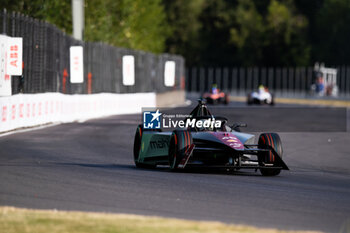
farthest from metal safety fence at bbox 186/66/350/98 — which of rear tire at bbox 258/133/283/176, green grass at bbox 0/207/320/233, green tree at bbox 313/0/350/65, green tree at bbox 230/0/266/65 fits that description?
green grass at bbox 0/207/320/233

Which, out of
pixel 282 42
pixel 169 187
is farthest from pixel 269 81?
pixel 169 187

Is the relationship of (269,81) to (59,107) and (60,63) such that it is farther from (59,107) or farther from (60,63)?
(59,107)

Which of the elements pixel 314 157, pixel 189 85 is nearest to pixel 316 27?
pixel 189 85

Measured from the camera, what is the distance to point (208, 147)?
50.0ft

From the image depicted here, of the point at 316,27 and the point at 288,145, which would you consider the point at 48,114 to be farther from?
the point at 316,27

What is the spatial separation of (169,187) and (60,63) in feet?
65.9

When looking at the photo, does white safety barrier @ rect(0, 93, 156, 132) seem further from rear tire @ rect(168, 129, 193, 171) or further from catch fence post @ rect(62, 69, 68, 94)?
rear tire @ rect(168, 129, 193, 171)

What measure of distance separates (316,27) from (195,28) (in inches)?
642

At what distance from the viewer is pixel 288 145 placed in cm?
2367

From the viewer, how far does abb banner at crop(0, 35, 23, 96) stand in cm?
2328

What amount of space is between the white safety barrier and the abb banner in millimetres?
346

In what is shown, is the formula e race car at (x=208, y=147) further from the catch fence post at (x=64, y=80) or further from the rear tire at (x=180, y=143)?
the catch fence post at (x=64, y=80)

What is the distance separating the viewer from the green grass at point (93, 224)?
8609 mm

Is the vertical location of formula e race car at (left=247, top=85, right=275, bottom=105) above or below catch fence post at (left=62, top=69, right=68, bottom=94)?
below
